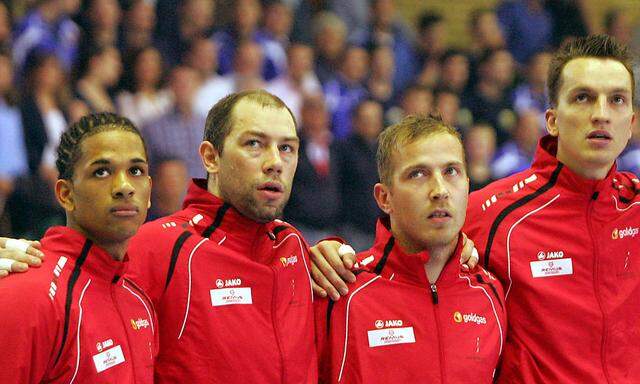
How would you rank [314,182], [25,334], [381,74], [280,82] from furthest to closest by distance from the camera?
[381,74] → [280,82] → [314,182] → [25,334]

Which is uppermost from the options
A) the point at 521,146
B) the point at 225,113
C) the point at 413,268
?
the point at 521,146

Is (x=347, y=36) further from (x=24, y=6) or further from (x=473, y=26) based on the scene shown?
(x=24, y=6)

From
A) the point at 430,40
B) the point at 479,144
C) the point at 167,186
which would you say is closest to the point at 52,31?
the point at 167,186

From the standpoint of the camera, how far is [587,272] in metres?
4.29

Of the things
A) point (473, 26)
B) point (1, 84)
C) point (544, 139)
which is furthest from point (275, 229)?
point (473, 26)

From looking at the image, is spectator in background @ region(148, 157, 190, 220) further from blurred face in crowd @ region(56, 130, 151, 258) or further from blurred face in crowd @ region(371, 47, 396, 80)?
blurred face in crowd @ region(56, 130, 151, 258)

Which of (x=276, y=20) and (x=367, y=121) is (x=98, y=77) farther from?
(x=367, y=121)

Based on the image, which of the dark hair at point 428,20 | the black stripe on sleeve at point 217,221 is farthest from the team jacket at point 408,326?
the dark hair at point 428,20

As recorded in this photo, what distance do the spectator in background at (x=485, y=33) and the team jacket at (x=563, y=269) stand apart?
7.75m

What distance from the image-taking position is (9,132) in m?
7.77

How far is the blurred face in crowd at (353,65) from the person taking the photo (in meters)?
10.6

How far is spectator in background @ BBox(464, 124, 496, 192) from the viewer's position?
10.2m

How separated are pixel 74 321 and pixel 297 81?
22.0 ft

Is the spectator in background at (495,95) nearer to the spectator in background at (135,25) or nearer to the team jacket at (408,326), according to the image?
the spectator in background at (135,25)
